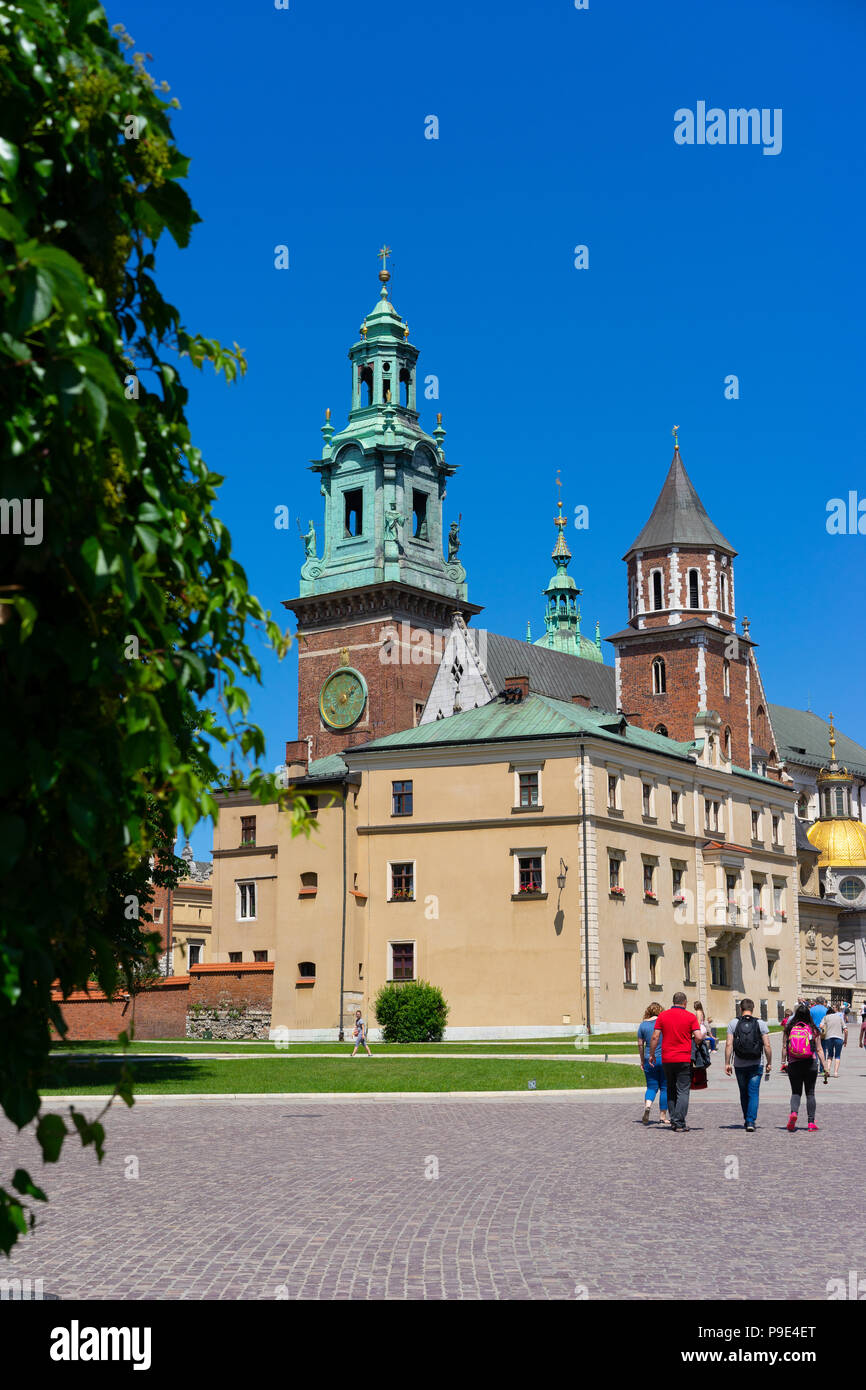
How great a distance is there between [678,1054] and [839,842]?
299 feet

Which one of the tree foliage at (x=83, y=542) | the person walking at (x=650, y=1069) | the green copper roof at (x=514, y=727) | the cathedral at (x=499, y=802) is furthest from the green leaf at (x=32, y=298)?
the green copper roof at (x=514, y=727)

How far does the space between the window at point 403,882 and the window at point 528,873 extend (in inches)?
176

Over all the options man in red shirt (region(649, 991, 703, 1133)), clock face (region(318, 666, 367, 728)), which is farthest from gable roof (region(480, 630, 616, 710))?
man in red shirt (region(649, 991, 703, 1133))

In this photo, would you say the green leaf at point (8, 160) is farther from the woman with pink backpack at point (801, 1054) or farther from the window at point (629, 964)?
the window at point (629, 964)

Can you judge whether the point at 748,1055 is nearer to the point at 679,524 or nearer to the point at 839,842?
the point at 679,524

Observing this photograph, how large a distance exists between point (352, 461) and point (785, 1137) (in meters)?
69.7

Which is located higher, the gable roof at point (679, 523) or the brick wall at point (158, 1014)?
the gable roof at point (679, 523)

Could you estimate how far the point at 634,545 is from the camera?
8494cm

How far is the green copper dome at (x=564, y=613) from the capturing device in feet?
435

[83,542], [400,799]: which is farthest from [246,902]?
[83,542]

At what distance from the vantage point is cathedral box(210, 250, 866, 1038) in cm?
5706

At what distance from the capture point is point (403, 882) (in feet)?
196

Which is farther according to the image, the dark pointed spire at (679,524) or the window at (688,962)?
the dark pointed spire at (679,524)
